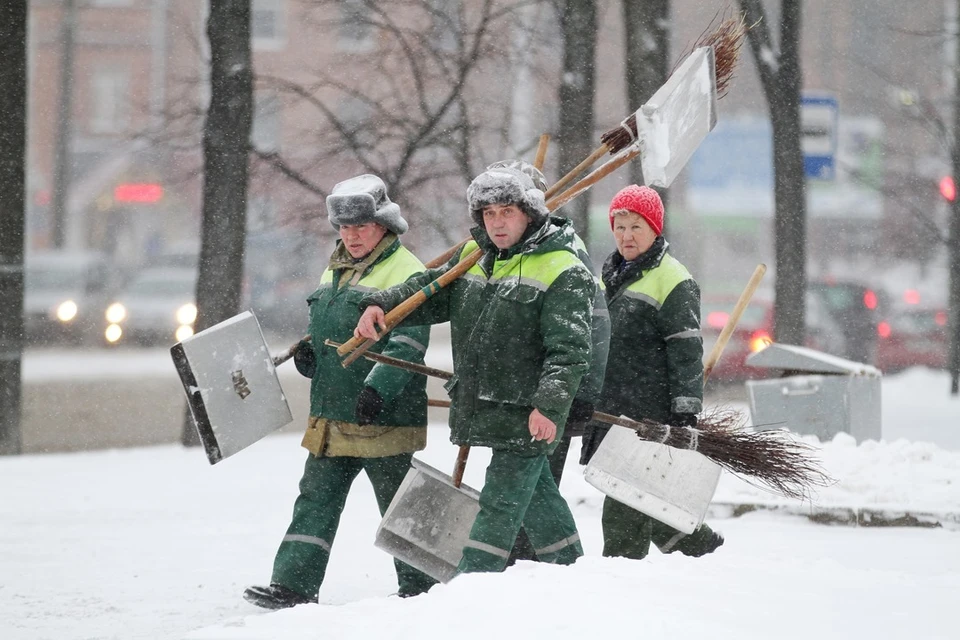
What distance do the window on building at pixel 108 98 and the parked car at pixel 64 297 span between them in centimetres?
1723

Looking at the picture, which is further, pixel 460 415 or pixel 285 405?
pixel 285 405

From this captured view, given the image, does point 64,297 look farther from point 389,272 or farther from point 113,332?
point 389,272

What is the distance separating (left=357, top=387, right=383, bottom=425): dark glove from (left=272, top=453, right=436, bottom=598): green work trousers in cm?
33

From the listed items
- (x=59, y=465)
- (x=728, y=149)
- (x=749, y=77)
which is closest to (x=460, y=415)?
(x=59, y=465)

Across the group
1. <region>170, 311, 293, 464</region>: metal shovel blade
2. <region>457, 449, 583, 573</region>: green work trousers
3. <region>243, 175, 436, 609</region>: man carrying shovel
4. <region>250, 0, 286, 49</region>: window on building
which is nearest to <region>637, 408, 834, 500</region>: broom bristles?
<region>457, 449, 583, 573</region>: green work trousers

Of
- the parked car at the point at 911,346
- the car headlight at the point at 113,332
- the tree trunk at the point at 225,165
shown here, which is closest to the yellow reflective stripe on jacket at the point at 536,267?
the tree trunk at the point at 225,165

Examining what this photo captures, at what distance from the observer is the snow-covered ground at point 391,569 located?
4.16m

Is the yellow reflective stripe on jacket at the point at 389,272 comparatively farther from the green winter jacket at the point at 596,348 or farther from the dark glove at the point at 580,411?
the dark glove at the point at 580,411

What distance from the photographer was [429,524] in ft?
17.6

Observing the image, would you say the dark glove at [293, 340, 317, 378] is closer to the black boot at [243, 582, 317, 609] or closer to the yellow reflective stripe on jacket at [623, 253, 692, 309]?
the black boot at [243, 582, 317, 609]

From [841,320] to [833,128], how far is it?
26.9 ft

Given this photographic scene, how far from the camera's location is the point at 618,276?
19.3ft

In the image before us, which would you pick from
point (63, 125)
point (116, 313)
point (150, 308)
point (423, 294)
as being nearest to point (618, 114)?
point (150, 308)

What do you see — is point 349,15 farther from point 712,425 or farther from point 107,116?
point 107,116
